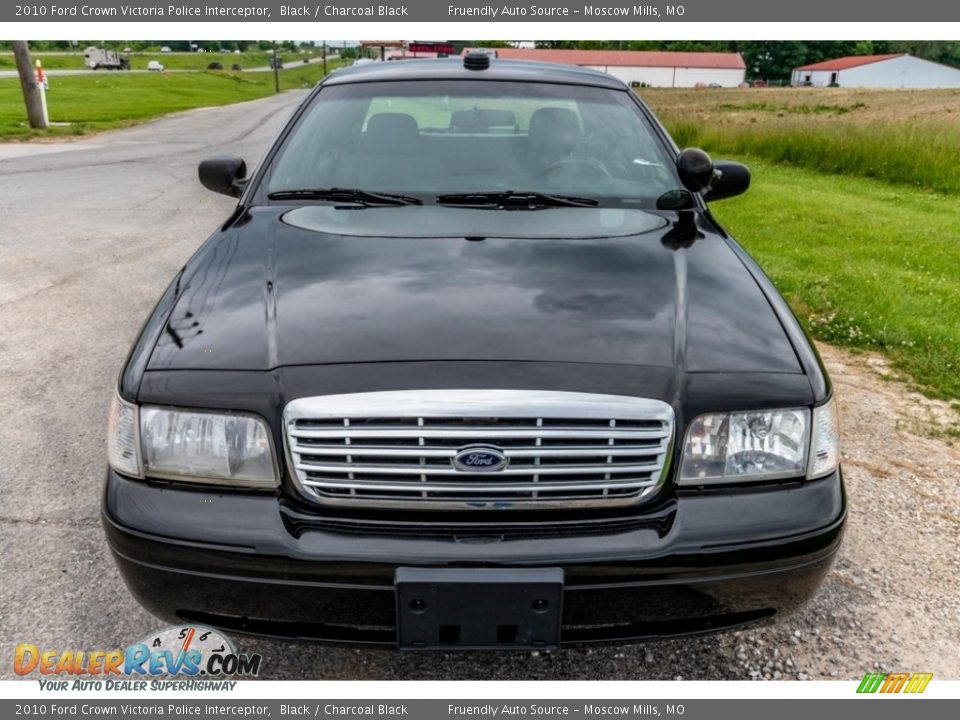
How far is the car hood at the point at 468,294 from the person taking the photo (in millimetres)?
1988

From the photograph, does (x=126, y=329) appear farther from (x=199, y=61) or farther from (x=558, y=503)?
(x=199, y=61)

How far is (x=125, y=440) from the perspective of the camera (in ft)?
6.53

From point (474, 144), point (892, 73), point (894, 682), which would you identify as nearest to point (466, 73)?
point (474, 144)

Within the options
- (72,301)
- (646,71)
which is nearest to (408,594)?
(72,301)

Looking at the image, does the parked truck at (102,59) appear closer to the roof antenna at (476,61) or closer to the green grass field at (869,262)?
the green grass field at (869,262)

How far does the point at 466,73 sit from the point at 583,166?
2.50ft

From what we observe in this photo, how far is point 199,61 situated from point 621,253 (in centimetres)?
10280

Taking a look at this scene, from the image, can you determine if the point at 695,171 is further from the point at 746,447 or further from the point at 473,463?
the point at 473,463

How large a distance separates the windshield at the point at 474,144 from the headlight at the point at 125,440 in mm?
1272

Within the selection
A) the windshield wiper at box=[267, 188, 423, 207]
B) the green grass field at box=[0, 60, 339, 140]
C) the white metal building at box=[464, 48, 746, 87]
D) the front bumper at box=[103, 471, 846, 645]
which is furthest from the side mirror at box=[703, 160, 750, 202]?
the white metal building at box=[464, 48, 746, 87]

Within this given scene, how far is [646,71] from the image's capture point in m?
95.5

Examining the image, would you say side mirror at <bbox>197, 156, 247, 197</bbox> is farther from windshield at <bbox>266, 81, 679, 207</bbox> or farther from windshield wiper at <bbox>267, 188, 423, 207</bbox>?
windshield wiper at <bbox>267, 188, 423, 207</bbox>

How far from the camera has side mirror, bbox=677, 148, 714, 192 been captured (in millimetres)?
3129

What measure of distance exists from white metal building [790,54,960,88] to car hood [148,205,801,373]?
324 feet
